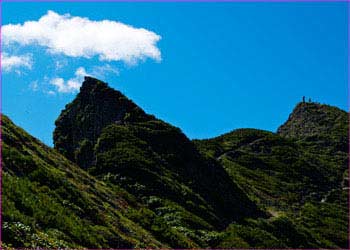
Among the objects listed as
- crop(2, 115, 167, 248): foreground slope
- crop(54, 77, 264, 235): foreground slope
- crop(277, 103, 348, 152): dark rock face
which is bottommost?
crop(2, 115, 167, 248): foreground slope

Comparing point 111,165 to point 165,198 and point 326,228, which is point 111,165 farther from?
point 326,228

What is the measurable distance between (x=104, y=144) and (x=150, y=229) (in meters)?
23.2

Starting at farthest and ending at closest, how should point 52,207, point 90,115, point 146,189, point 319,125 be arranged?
1. point 319,125
2. point 90,115
3. point 146,189
4. point 52,207

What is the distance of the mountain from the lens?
22609 mm

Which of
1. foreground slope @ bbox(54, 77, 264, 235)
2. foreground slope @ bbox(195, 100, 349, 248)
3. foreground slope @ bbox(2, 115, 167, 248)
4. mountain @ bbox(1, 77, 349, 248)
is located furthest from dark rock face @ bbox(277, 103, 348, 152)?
foreground slope @ bbox(2, 115, 167, 248)

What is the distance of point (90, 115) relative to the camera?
6450 cm

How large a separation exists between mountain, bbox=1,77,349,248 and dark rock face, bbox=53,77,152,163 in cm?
15

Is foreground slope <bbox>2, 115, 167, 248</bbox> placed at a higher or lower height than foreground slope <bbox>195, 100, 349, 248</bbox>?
lower

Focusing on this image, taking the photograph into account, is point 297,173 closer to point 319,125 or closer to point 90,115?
point 90,115

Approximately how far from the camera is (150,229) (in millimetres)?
32906

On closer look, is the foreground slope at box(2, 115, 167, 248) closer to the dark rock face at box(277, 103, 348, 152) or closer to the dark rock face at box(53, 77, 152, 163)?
the dark rock face at box(53, 77, 152, 163)

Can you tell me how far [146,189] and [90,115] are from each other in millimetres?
21166

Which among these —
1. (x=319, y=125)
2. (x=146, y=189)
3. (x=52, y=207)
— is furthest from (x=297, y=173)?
(x=52, y=207)

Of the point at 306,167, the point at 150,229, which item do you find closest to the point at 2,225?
the point at 150,229
